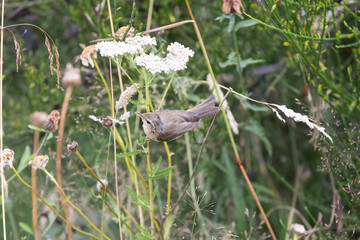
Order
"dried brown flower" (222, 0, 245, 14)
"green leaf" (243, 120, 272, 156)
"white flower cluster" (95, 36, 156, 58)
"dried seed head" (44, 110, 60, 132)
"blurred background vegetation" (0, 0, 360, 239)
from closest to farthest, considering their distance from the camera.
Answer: "white flower cluster" (95, 36, 156, 58)
"dried seed head" (44, 110, 60, 132)
"dried brown flower" (222, 0, 245, 14)
"blurred background vegetation" (0, 0, 360, 239)
"green leaf" (243, 120, 272, 156)

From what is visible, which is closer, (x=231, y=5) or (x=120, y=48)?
(x=120, y=48)

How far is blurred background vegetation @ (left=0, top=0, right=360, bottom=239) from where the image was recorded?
61.2 inches

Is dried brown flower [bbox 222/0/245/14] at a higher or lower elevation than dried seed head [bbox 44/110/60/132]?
higher

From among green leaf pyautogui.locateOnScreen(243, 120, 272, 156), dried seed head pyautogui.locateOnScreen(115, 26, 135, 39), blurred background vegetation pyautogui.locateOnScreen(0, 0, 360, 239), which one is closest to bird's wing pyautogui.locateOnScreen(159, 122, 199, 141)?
dried seed head pyautogui.locateOnScreen(115, 26, 135, 39)

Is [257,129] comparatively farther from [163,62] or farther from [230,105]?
[163,62]

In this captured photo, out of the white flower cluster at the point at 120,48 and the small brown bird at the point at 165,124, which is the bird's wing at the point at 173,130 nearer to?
the small brown bird at the point at 165,124

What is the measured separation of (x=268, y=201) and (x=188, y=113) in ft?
3.83

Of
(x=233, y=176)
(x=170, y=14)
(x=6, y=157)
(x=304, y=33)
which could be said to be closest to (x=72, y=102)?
(x=170, y=14)

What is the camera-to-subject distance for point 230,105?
200 centimetres

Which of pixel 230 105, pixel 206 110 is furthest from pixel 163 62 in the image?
pixel 230 105

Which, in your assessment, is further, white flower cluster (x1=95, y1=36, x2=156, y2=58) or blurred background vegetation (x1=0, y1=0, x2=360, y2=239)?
blurred background vegetation (x1=0, y1=0, x2=360, y2=239)

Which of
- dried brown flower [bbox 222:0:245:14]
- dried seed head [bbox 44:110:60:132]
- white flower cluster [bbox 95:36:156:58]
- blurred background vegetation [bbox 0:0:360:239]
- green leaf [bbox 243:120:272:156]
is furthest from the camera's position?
green leaf [bbox 243:120:272:156]

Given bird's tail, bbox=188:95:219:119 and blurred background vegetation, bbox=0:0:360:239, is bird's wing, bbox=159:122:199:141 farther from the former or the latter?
blurred background vegetation, bbox=0:0:360:239

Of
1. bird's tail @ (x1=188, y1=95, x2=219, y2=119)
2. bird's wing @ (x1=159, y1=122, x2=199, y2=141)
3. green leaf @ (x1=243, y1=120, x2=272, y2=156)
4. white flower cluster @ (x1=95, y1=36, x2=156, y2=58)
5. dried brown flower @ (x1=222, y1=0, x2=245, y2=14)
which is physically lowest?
green leaf @ (x1=243, y1=120, x2=272, y2=156)
